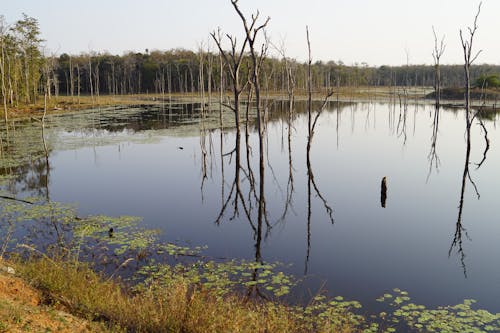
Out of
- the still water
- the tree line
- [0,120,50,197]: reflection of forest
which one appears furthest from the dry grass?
the tree line

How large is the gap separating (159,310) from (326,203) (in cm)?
786

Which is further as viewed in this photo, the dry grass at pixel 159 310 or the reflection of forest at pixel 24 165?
the reflection of forest at pixel 24 165

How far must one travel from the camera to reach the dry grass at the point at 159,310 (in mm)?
4582

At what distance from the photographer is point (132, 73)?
2852 inches

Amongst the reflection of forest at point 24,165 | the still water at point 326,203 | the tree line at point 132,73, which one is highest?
the tree line at point 132,73

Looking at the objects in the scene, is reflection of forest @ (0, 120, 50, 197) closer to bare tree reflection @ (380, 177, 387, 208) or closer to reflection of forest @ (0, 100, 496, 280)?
reflection of forest @ (0, 100, 496, 280)

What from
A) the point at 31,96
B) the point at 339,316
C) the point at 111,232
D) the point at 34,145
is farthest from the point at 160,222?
the point at 31,96

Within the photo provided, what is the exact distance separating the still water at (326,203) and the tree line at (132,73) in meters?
14.5

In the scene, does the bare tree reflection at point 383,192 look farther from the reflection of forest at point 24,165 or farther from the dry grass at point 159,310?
the reflection of forest at point 24,165

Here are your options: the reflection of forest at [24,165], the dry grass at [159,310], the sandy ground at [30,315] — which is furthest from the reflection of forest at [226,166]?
the sandy ground at [30,315]

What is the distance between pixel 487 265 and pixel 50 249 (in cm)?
862

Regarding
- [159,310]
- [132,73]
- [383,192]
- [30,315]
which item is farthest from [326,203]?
[132,73]

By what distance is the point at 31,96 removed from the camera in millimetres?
42125

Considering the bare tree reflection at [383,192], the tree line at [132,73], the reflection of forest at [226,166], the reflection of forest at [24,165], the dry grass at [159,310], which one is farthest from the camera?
the tree line at [132,73]
